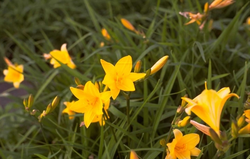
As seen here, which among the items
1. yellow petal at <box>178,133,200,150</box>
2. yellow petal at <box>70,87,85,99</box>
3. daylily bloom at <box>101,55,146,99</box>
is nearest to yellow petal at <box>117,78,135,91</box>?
daylily bloom at <box>101,55,146,99</box>

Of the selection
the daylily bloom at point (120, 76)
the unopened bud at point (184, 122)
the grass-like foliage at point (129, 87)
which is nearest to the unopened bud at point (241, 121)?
the grass-like foliage at point (129, 87)

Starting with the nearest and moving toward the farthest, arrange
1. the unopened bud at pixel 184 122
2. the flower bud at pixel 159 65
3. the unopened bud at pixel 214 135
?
1. the unopened bud at pixel 214 135
2. the unopened bud at pixel 184 122
3. the flower bud at pixel 159 65

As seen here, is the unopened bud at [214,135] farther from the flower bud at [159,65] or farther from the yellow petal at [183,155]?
the flower bud at [159,65]

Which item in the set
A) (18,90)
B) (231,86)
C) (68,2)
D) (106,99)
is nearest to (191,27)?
(231,86)

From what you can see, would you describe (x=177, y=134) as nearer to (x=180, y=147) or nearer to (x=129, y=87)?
(x=180, y=147)

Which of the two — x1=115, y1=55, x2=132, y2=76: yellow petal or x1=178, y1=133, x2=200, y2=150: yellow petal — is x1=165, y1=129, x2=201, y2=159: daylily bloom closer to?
x1=178, y1=133, x2=200, y2=150: yellow petal

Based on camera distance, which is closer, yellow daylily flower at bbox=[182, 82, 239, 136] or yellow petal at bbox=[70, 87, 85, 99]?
yellow daylily flower at bbox=[182, 82, 239, 136]

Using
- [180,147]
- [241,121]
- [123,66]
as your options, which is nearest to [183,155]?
[180,147]
